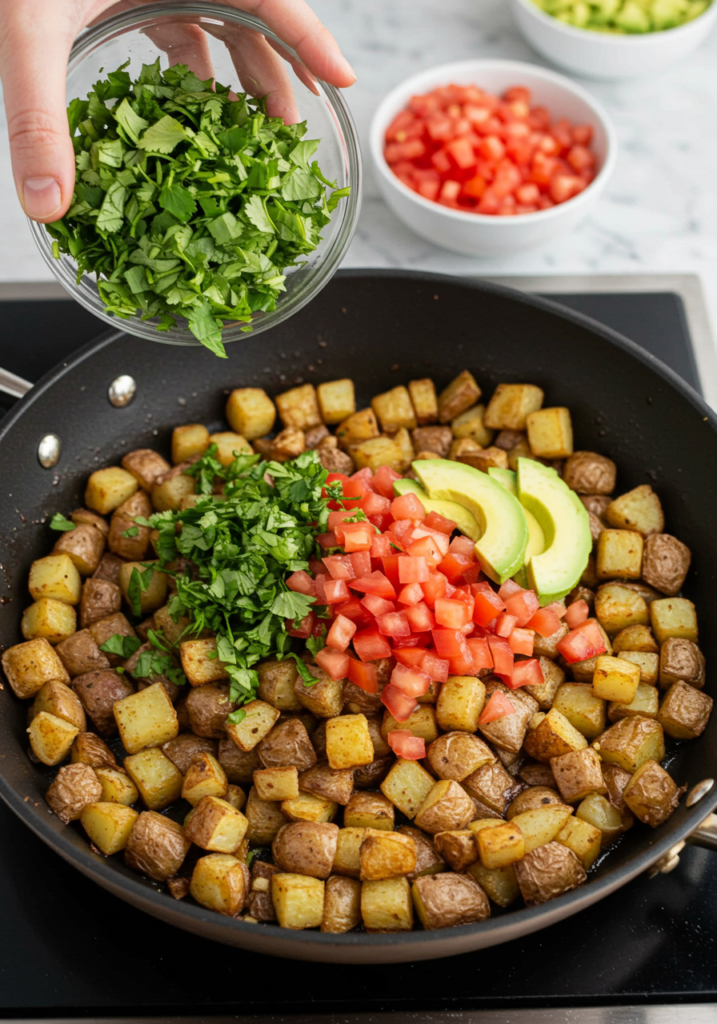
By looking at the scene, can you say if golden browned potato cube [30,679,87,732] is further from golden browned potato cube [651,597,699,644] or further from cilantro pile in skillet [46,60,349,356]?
golden browned potato cube [651,597,699,644]

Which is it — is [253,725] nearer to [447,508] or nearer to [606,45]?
[447,508]

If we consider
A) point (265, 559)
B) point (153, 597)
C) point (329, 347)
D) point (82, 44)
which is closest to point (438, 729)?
point (265, 559)

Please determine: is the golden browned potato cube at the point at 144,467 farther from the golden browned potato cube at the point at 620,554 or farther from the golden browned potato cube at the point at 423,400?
the golden browned potato cube at the point at 620,554

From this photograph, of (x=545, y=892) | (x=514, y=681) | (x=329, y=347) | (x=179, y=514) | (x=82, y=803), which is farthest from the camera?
(x=329, y=347)

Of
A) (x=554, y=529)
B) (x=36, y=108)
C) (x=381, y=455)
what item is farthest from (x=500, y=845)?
(x=36, y=108)

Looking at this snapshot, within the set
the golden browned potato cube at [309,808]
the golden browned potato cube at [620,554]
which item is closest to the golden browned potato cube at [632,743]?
the golden browned potato cube at [620,554]

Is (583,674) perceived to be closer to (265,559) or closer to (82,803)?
(265,559)

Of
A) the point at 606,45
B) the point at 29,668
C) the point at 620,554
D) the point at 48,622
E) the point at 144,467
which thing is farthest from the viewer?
the point at 606,45
